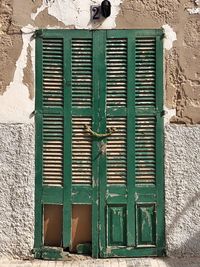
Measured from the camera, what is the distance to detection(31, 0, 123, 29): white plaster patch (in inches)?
204

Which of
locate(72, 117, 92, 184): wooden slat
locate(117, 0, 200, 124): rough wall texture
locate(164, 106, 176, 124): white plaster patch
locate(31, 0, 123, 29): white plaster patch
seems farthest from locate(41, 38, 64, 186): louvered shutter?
locate(164, 106, 176, 124): white plaster patch

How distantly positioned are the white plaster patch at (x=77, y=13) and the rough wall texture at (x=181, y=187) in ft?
4.04

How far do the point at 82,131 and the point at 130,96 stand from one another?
1.92 feet

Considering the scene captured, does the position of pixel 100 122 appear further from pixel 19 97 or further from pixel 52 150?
pixel 19 97

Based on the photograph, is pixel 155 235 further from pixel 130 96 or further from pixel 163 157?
pixel 130 96

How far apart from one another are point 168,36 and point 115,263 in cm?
230

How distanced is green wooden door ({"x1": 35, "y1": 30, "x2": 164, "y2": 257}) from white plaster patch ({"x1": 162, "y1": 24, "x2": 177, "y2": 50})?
2.9 inches

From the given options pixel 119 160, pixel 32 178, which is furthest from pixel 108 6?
pixel 32 178

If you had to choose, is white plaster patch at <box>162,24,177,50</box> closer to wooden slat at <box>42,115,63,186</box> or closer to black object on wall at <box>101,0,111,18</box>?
black object on wall at <box>101,0,111,18</box>

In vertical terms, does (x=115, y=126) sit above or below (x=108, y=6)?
below

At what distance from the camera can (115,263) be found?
5.18 m

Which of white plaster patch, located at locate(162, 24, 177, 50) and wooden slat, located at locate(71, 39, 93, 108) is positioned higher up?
white plaster patch, located at locate(162, 24, 177, 50)

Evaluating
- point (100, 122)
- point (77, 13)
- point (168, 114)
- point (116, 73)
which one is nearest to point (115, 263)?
point (100, 122)

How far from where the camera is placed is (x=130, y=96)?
5176mm
